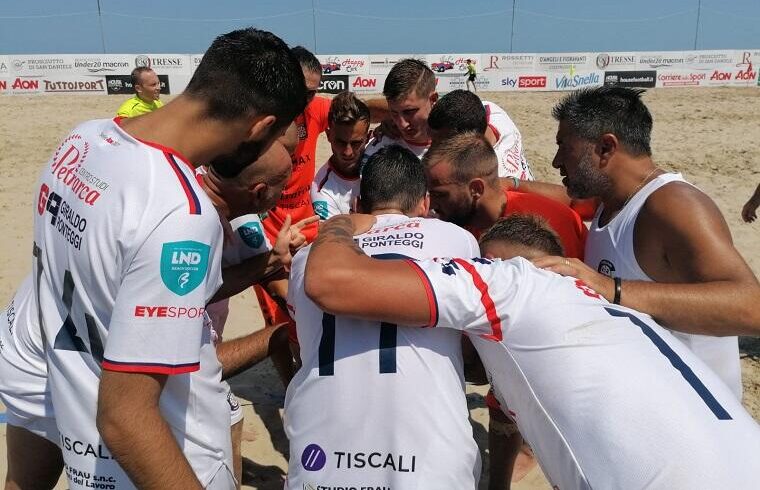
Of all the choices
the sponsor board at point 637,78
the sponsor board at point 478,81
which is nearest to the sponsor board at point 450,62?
the sponsor board at point 478,81

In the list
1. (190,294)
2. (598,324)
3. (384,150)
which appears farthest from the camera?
(384,150)

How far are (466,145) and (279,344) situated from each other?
4.55 ft

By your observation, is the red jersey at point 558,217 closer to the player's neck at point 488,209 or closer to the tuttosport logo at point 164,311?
the player's neck at point 488,209

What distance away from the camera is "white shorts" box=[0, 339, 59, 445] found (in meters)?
1.90

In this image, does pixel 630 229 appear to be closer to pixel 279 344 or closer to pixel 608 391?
pixel 608 391

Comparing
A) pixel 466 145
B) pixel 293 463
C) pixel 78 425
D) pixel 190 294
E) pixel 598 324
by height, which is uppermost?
pixel 466 145

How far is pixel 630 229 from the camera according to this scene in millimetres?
2461

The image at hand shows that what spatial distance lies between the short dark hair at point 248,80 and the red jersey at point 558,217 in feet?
5.05

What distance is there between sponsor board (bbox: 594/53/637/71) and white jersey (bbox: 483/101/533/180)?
87.5 feet

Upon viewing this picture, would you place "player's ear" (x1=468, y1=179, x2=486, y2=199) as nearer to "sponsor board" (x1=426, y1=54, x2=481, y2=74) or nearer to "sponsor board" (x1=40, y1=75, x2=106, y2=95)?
"sponsor board" (x1=426, y1=54, x2=481, y2=74)

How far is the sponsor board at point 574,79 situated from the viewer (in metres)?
27.7

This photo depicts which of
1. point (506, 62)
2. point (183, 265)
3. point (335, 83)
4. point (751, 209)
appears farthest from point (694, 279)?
point (506, 62)

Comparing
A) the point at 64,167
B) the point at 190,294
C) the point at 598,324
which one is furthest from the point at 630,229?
the point at 64,167

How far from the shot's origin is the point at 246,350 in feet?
9.32
